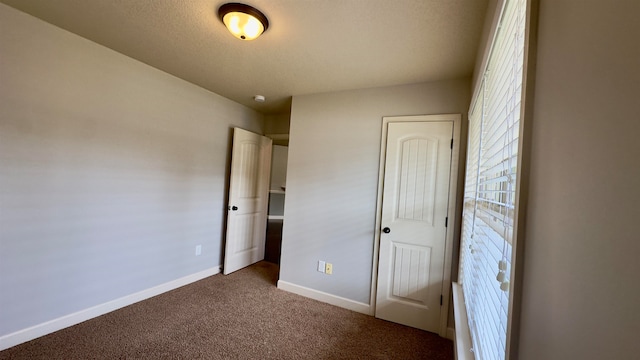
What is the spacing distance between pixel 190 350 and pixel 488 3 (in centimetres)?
297

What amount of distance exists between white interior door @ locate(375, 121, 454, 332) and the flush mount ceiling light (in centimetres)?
150

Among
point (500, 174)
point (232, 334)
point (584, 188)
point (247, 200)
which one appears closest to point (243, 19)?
point (500, 174)

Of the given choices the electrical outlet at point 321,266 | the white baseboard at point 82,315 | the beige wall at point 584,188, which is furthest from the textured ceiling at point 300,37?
the white baseboard at point 82,315

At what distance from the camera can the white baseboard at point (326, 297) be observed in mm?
2686

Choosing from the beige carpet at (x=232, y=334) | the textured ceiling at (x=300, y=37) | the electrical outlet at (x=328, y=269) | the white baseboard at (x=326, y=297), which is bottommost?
the beige carpet at (x=232, y=334)

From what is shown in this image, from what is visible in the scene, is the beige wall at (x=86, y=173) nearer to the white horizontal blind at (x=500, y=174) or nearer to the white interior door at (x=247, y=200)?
the white interior door at (x=247, y=200)

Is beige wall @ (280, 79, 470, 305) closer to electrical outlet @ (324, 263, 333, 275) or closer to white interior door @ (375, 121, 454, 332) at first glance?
electrical outlet @ (324, 263, 333, 275)

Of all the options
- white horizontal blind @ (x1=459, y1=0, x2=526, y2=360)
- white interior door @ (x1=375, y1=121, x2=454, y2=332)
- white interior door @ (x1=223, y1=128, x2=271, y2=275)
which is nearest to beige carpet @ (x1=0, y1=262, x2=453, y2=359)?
white interior door @ (x1=375, y1=121, x2=454, y2=332)

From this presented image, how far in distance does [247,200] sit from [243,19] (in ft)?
8.28

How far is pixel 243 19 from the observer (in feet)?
5.32

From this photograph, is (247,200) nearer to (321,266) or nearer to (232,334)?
(321,266)

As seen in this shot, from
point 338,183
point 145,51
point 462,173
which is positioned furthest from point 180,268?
point 462,173

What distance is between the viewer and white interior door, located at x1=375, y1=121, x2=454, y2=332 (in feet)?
7.86

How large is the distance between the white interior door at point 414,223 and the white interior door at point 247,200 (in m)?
1.96
